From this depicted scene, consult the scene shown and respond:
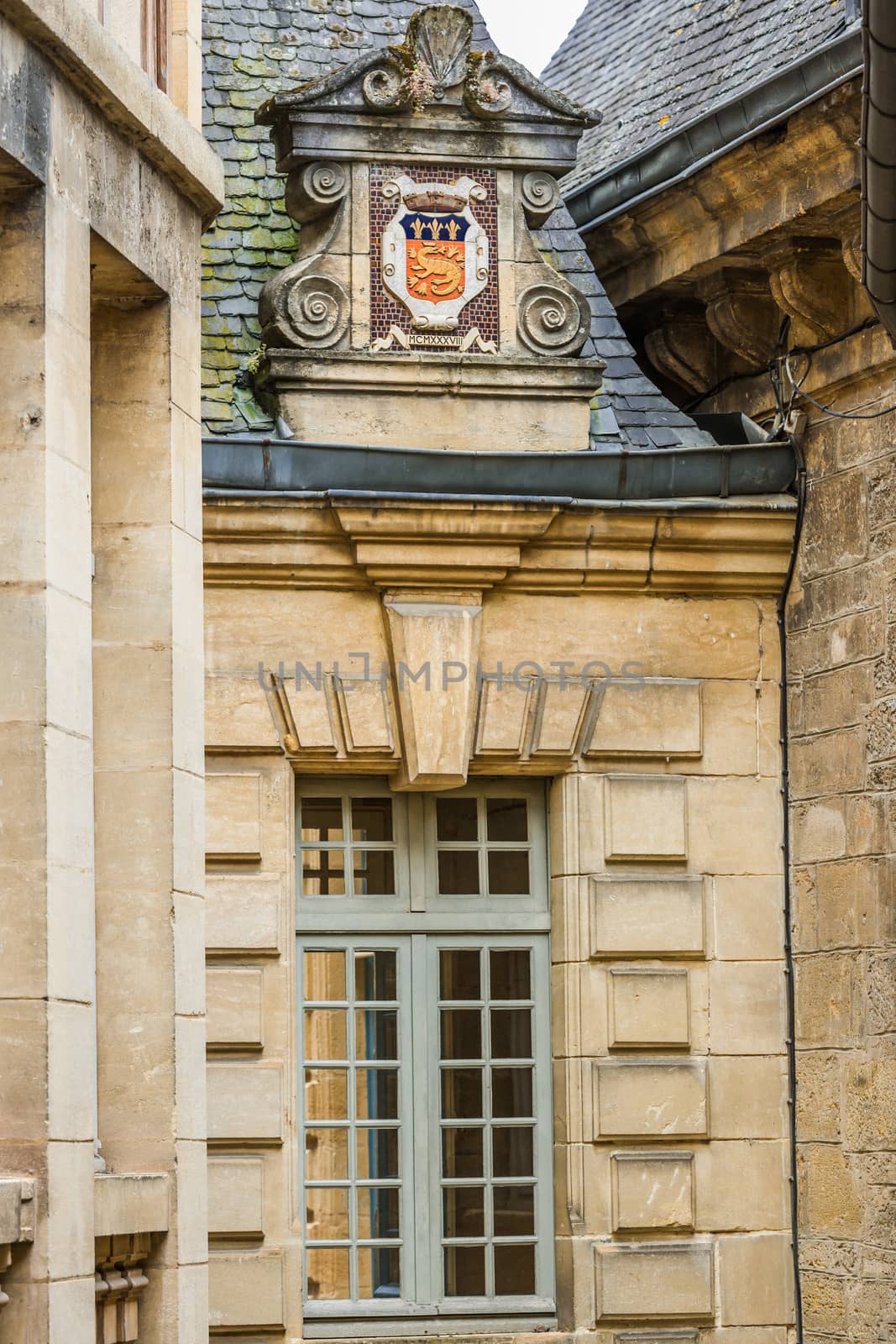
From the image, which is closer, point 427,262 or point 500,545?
point 500,545

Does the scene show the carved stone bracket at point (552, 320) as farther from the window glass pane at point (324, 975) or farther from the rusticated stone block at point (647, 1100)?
the rusticated stone block at point (647, 1100)

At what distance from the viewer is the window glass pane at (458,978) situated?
36.4 ft

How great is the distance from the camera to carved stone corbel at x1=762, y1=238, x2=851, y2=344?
11.0m

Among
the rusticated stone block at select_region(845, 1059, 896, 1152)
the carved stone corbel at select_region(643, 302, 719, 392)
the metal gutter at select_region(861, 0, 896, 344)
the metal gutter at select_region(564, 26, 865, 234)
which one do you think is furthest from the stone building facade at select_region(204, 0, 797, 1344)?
the metal gutter at select_region(861, 0, 896, 344)

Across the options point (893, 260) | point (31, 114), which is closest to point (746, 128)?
point (893, 260)

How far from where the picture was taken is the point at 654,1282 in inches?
421

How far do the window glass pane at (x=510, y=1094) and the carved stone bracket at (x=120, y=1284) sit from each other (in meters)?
3.76

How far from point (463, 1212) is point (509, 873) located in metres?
1.57

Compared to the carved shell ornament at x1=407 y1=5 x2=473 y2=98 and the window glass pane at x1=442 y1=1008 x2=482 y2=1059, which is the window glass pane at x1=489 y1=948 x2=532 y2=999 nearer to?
the window glass pane at x1=442 y1=1008 x2=482 y2=1059

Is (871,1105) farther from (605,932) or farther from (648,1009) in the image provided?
(605,932)

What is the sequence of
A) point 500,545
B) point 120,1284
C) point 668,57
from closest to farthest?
1. point 120,1284
2. point 500,545
3. point 668,57

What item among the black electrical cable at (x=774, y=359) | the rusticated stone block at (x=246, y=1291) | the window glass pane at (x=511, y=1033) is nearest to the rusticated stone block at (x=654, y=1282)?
the window glass pane at (x=511, y=1033)

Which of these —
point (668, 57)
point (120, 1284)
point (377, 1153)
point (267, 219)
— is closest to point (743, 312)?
point (668, 57)

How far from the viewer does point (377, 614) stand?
1088 centimetres
